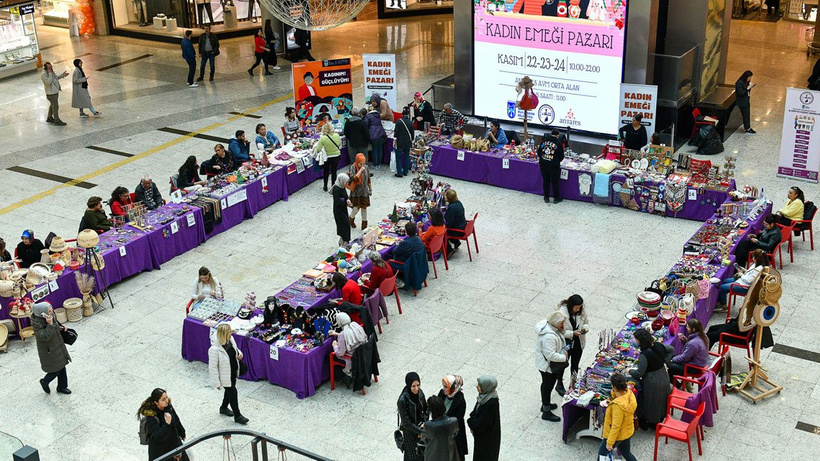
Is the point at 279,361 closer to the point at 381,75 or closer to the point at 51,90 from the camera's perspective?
the point at 381,75

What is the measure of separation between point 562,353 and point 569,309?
1.68ft

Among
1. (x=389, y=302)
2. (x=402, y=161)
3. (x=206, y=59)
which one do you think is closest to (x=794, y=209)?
(x=389, y=302)

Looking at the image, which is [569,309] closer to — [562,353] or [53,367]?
[562,353]

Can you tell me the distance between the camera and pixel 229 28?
29.5 meters

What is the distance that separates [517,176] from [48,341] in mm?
8658

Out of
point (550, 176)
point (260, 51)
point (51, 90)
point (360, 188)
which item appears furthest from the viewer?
point (260, 51)

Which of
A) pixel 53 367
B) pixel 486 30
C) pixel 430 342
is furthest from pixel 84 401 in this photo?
pixel 486 30

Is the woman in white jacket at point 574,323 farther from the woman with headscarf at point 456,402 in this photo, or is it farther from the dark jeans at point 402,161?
the dark jeans at point 402,161

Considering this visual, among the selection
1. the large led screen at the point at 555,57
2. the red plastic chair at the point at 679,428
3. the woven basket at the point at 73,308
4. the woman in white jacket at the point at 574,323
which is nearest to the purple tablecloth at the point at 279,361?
the woven basket at the point at 73,308

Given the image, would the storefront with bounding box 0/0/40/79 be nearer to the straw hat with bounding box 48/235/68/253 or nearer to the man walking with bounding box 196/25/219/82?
the man walking with bounding box 196/25/219/82

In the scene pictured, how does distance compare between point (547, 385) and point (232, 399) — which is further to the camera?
point (232, 399)

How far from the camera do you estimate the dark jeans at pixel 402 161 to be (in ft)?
56.4

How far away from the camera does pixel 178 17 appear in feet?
96.2

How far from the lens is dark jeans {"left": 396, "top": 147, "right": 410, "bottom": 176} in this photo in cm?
1720
